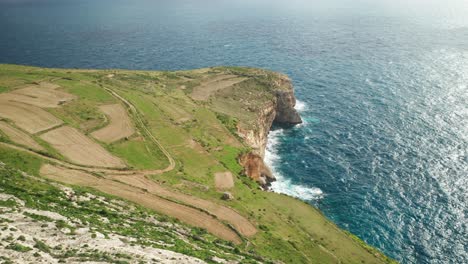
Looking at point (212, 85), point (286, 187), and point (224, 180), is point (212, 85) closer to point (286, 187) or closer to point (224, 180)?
point (286, 187)

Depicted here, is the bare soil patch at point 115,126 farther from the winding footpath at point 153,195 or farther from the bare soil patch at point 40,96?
the winding footpath at point 153,195

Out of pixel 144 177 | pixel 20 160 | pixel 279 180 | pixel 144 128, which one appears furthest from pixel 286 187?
pixel 20 160

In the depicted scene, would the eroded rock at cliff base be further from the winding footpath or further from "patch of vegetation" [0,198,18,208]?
"patch of vegetation" [0,198,18,208]

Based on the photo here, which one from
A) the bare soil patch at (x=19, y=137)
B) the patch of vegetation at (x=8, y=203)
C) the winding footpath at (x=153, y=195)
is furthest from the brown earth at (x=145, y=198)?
the patch of vegetation at (x=8, y=203)

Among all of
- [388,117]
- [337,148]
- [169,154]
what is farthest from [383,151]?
[169,154]

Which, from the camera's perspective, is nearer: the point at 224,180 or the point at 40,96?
the point at 224,180

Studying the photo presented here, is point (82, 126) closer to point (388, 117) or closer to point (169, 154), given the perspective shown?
point (169, 154)
